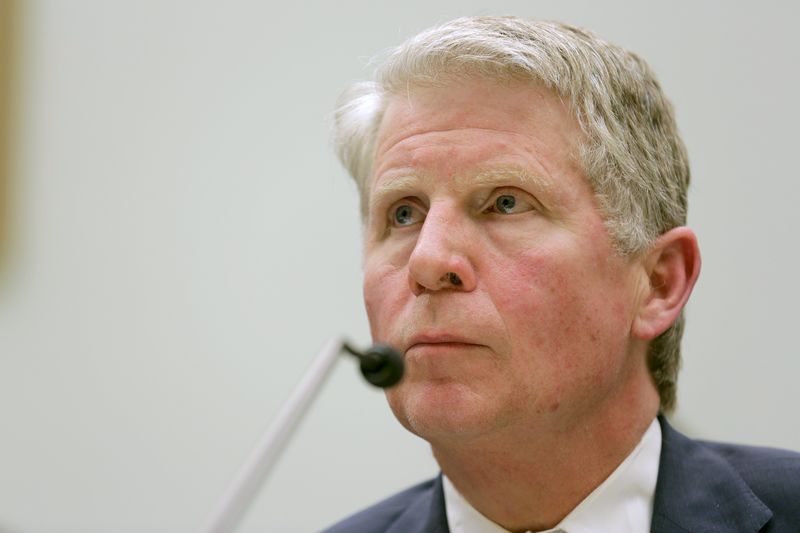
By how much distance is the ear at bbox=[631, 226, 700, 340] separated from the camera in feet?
5.91

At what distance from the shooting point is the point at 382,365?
4.44ft

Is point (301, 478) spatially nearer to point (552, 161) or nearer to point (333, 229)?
point (333, 229)

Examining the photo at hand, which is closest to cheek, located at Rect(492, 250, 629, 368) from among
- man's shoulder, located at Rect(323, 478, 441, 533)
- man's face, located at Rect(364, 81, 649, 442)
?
man's face, located at Rect(364, 81, 649, 442)

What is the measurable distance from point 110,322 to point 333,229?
25.9 inches

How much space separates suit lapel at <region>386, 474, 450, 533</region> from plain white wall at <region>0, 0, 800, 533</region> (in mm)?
534

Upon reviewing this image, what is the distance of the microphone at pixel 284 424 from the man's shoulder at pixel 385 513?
75 centimetres

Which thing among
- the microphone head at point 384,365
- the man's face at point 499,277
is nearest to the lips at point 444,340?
the man's face at point 499,277

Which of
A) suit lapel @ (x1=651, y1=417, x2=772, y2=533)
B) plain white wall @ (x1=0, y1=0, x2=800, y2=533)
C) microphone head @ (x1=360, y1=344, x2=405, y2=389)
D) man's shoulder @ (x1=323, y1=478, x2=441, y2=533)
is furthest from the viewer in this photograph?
plain white wall @ (x1=0, y1=0, x2=800, y2=533)

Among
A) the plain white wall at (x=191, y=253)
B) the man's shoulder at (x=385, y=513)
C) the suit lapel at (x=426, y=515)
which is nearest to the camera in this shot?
the suit lapel at (x=426, y=515)

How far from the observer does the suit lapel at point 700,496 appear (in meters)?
1.72

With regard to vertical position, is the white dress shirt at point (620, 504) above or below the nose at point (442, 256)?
below

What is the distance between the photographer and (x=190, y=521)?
2744 mm

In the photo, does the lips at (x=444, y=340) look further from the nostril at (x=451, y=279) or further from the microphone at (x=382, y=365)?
the microphone at (x=382, y=365)

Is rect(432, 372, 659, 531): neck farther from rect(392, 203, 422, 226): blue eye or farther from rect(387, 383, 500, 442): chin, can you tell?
rect(392, 203, 422, 226): blue eye
